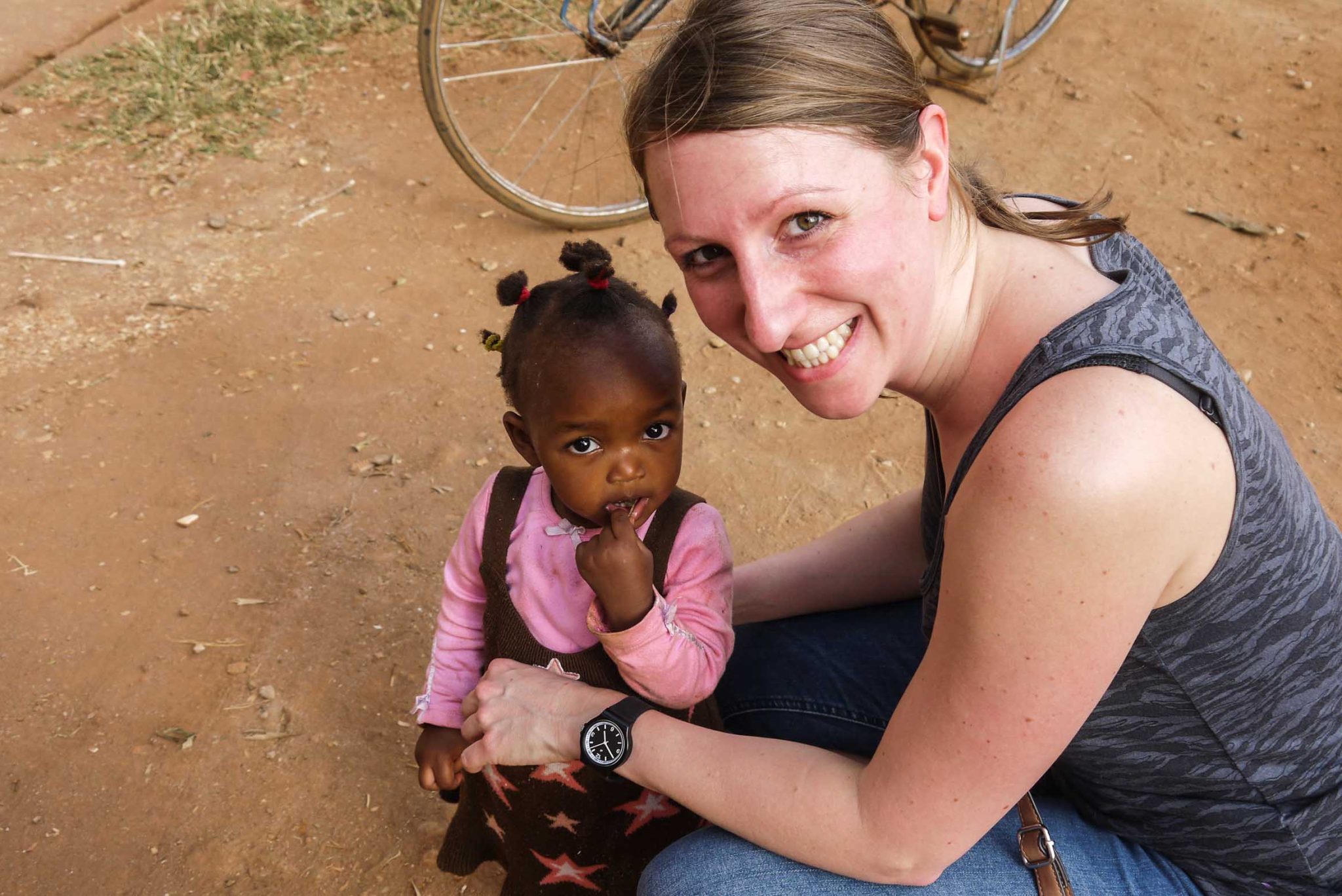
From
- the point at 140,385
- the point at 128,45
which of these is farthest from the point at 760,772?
the point at 128,45

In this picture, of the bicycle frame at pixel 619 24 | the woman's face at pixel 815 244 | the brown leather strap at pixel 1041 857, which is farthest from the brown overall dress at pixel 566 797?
the bicycle frame at pixel 619 24

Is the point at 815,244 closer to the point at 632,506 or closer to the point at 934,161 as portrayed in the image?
the point at 934,161

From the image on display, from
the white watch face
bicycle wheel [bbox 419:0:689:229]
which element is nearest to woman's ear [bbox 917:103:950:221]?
the white watch face

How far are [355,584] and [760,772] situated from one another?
1.70 metres

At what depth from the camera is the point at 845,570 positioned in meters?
2.29

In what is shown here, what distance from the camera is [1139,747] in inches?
59.7

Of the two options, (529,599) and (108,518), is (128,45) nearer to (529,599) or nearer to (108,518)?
(108,518)

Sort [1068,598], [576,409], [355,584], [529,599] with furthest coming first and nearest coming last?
[355,584] → [529,599] → [576,409] → [1068,598]

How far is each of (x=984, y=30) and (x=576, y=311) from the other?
4.72 metres

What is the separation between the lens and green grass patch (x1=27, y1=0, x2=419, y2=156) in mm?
4918

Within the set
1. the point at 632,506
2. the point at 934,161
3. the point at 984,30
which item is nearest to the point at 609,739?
the point at 632,506

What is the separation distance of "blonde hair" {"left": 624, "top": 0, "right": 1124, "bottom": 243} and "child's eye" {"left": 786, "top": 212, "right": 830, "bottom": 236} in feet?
0.37

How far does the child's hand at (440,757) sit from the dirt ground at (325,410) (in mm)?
505

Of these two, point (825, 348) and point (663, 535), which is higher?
point (825, 348)
